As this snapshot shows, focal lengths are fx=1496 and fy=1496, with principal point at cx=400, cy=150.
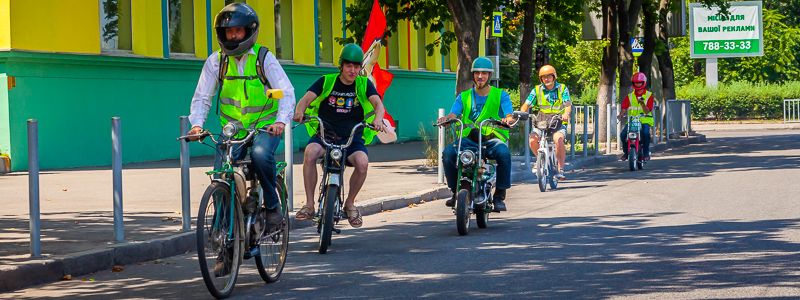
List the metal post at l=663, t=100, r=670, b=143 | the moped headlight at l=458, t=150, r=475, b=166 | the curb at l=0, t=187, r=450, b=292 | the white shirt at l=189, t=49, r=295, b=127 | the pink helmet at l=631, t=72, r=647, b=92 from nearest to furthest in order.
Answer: the white shirt at l=189, t=49, r=295, b=127 → the curb at l=0, t=187, r=450, b=292 → the moped headlight at l=458, t=150, r=475, b=166 → the pink helmet at l=631, t=72, r=647, b=92 → the metal post at l=663, t=100, r=670, b=143

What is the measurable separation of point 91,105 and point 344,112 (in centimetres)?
1118

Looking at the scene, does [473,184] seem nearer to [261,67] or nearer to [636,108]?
[261,67]

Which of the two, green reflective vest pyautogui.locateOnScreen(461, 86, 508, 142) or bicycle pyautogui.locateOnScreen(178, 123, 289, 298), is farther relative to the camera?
green reflective vest pyautogui.locateOnScreen(461, 86, 508, 142)

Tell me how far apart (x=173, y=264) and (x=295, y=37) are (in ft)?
64.5

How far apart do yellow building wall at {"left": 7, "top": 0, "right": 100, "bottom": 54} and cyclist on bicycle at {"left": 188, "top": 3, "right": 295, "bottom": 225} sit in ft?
37.4

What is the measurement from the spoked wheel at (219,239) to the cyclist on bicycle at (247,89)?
0.48 metres

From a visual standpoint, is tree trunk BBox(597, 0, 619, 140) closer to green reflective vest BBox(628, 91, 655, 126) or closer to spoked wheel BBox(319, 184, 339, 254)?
green reflective vest BBox(628, 91, 655, 126)

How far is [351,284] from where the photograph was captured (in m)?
9.02

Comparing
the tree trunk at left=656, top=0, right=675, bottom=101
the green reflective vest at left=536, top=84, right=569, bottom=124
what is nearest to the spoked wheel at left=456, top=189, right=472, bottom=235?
the green reflective vest at left=536, top=84, right=569, bottom=124

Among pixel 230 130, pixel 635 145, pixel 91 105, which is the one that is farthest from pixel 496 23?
pixel 230 130

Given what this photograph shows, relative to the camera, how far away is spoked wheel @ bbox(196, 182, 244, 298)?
8047 mm

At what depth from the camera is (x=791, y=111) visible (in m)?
56.8

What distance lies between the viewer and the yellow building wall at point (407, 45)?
36.7 meters

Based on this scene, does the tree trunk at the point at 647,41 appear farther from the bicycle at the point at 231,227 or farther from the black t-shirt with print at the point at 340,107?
the bicycle at the point at 231,227
